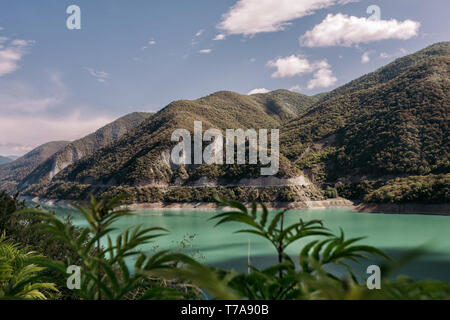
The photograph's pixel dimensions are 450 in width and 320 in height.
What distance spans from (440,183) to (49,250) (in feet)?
136

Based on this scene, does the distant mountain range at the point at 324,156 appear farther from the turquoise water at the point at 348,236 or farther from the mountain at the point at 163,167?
the turquoise water at the point at 348,236

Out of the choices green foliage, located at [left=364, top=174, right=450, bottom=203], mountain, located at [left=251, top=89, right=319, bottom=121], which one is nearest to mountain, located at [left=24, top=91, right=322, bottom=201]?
green foliage, located at [left=364, top=174, right=450, bottom=203]

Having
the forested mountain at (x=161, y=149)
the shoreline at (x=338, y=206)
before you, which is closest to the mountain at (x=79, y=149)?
the forested mountain at (x=161, y=149)

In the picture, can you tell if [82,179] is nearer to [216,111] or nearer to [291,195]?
[216,111]

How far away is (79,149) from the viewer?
463 ft

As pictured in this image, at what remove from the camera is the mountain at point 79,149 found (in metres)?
117

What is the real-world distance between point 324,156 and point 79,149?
117 meters

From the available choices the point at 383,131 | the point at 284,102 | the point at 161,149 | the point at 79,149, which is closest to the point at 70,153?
the point at 79,149

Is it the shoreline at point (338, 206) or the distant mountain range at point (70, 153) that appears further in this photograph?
the distant mountain range at point (70, 153)

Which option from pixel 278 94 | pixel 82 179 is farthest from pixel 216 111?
pixel 278 94

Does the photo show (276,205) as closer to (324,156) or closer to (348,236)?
(348,236)

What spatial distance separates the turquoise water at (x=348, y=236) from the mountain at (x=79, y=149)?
8090cm

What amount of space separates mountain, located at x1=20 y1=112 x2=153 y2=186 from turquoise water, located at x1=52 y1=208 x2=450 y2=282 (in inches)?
3185

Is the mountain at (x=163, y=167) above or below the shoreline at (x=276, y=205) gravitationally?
above
